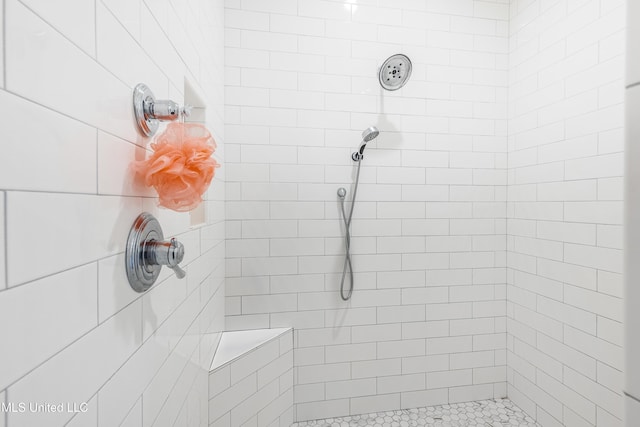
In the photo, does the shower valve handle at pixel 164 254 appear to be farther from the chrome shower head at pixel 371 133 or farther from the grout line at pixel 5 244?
the chrome shower head at pixel 371 133

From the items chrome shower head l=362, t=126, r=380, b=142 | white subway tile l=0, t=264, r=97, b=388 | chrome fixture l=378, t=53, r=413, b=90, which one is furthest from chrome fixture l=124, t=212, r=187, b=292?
chrome fixture l=378, t=53, r=413, b=90

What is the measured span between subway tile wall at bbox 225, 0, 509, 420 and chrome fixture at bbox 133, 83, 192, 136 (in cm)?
101

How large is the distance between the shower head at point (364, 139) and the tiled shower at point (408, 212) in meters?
0.06

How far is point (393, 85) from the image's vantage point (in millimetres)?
1688

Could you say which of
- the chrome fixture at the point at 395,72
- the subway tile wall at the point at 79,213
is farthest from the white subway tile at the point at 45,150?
the chrome fixture at the point at 395,72

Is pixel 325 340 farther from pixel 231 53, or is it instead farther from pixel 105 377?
pixel 231 53

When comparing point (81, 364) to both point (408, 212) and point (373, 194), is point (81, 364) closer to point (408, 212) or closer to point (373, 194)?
point (373, 194)

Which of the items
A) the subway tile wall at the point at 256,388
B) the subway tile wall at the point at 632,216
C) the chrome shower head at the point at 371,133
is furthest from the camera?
the chrome shower head at the point at 371,133

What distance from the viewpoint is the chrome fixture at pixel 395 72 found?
5.28 feet

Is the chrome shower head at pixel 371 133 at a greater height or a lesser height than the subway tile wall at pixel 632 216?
greater

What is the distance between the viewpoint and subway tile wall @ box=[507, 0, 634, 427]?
129 cm

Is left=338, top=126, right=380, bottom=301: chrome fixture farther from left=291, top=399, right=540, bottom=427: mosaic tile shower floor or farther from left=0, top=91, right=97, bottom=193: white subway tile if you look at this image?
left=0, top=91, right=97, bottom=193: white subway tile

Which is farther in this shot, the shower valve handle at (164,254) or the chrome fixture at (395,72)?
the chrome fixture at (395,72)

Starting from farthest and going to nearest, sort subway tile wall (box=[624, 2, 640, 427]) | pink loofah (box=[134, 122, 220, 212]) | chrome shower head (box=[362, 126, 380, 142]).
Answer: chrome shower head (box=[362, 126, 380, 142]), pink loofah (box=[134, 122, 220, 212]), subway tile wall (box=[624, 2, 640, 427])
